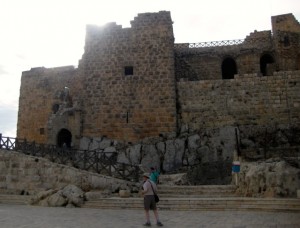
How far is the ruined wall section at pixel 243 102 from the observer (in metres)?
18.9

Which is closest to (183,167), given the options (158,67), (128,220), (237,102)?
(237,102)

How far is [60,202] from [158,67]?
36.7 ft

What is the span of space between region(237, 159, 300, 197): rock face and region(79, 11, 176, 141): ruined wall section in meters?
7.88

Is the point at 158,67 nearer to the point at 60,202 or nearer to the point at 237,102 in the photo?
the point at 237,102

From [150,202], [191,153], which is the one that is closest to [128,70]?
[191,153]

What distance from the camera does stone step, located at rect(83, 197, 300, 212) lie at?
979cm

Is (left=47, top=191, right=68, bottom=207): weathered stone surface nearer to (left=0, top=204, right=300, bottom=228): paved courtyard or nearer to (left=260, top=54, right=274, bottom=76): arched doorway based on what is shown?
(left=0, top=204, right=300, bottom=228): paved courtyard

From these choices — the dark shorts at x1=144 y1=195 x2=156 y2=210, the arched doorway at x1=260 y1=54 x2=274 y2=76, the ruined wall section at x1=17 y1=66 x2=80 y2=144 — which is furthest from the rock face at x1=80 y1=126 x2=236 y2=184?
the dark shorts at x1=144 y1=195 x2=156 y2=210

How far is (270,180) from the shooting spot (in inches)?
442

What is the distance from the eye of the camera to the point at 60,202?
12398 millimetres

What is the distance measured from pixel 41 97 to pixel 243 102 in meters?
14.1

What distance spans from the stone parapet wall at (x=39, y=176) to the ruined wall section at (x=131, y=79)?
5.88 m

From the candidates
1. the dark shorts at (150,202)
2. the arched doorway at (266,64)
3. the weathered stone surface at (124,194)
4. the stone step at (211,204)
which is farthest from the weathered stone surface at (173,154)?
the dark shorts at (150,202)

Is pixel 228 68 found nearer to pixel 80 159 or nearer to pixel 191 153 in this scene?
pixel 191 153
